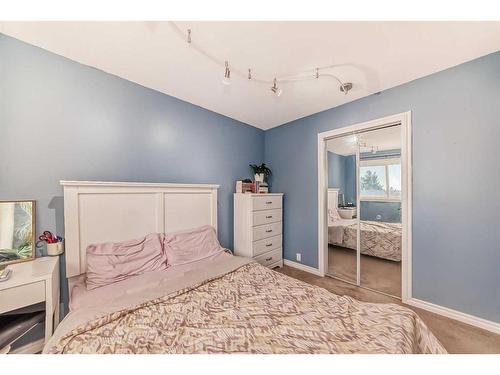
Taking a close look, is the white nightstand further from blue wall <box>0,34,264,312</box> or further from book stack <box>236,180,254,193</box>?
book stack <box>236,180,254,193</box>

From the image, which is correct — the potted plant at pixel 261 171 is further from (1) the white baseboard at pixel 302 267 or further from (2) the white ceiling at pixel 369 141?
(1) the white baseboard at pixel 302 267

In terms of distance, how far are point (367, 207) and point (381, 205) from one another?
6.0 inches

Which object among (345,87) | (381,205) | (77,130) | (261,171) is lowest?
(381,205)

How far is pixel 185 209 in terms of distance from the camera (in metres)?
2.29

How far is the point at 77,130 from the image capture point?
1.74 metres

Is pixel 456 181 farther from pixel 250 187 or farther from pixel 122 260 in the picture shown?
pixel 122 260

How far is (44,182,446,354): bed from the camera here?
3.06ft

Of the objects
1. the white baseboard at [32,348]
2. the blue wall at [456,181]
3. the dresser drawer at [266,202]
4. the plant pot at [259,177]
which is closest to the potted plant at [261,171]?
the plant pot at [259,177]

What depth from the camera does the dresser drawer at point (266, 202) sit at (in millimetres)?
2754

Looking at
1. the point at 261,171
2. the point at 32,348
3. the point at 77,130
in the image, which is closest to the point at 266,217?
the point at 261,171

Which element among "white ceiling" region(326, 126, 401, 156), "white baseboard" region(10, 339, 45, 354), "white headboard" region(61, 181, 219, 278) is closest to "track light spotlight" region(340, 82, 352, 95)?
"white ceiling" region(326, 126, 401, 156)
